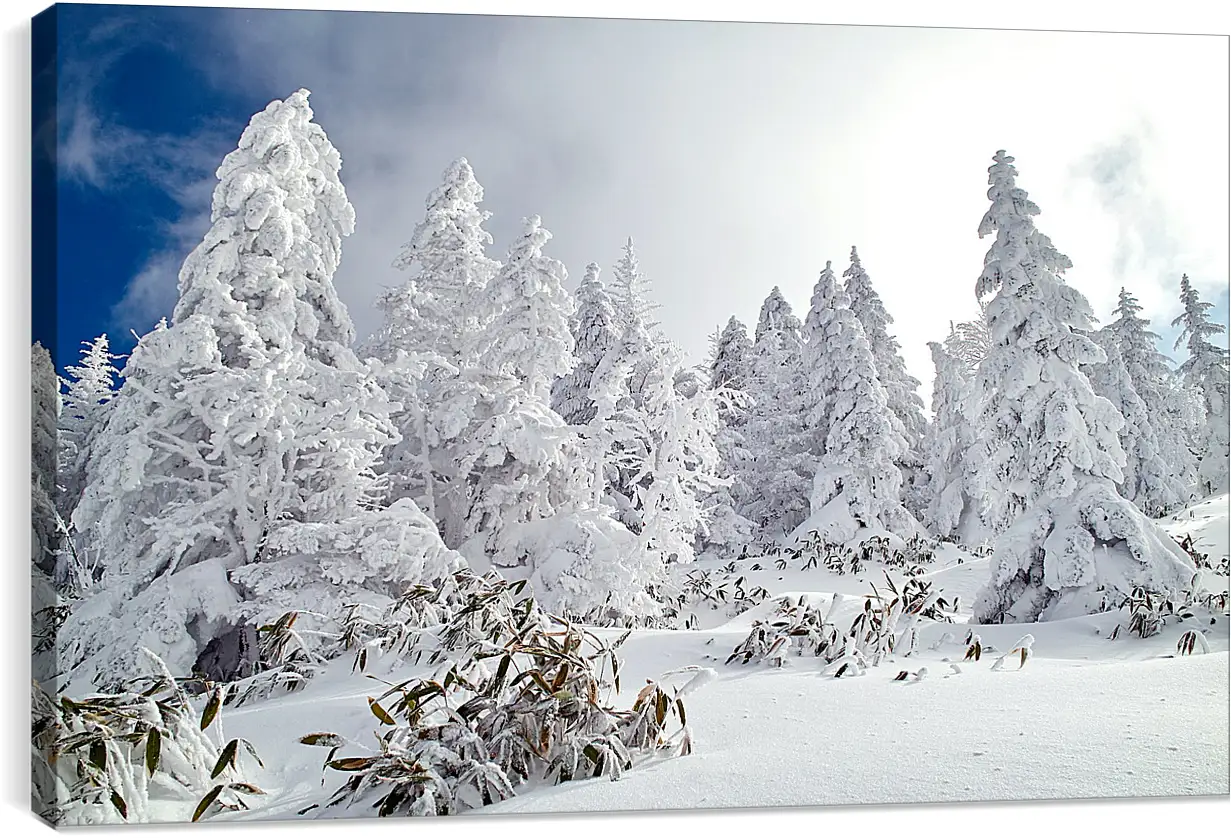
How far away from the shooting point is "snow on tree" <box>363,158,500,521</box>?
18.5ft

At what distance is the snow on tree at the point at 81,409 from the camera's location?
4.34m

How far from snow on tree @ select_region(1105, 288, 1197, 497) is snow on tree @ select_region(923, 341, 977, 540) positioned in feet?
3.63

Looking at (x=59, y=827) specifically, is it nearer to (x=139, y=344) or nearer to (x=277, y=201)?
(x=139, y=344)

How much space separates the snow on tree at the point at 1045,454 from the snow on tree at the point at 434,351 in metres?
3.44

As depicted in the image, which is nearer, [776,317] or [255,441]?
[255,441]

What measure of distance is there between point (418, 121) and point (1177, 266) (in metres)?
4.65

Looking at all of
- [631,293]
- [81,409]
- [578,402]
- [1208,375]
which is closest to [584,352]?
[578,402]

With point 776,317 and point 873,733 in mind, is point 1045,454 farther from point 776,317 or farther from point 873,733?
point 873,733

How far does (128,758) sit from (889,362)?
768 cm

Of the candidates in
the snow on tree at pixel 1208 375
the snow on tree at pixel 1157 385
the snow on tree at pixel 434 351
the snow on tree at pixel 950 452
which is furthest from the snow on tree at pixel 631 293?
the snow on tree at pixel 1208 375

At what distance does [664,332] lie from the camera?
6.00 metres

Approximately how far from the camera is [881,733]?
4.34 metres

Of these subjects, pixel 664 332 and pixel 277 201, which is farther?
pixel 664 332

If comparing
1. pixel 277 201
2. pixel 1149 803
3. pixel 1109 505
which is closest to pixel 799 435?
pixel 1109 505
